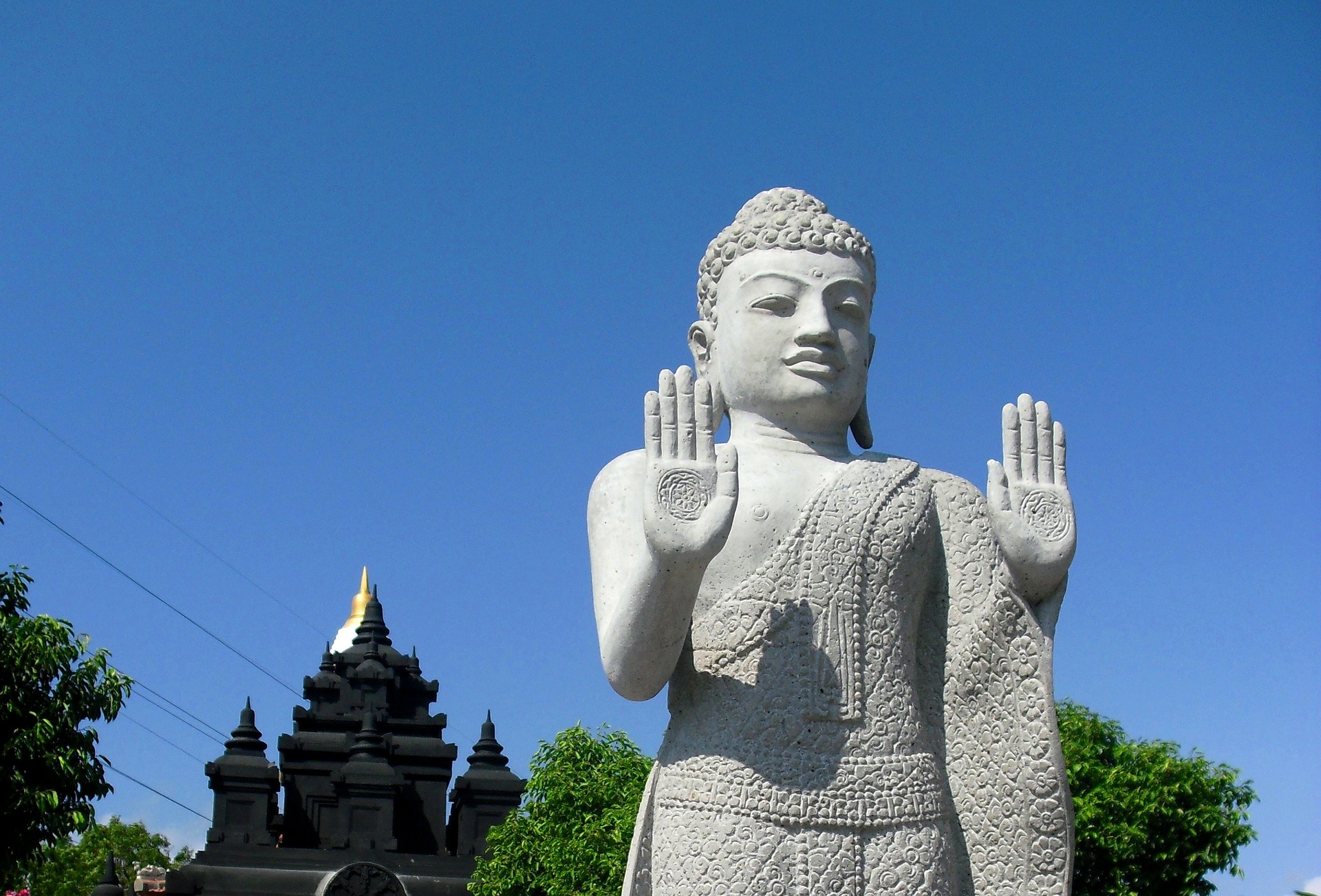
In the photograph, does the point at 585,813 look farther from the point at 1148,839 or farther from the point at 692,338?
the point at 692,338

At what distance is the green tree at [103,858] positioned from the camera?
40097mm

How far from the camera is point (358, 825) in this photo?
41.2 meters

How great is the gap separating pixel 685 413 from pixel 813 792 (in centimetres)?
138

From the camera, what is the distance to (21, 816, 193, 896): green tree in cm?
4010

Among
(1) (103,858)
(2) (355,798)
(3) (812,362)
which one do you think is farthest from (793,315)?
(1) (103,858)

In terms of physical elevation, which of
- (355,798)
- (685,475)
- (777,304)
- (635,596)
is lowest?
(635,596)

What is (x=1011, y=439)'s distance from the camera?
20.5 feet

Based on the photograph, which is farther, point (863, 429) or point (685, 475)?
point (863, 429)

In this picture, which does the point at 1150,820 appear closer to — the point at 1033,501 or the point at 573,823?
the point at 573,823

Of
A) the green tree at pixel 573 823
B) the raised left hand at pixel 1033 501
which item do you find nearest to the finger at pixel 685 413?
the raised left hand at pixel 1033 501

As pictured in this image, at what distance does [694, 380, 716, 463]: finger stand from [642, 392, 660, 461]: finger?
0.42ft

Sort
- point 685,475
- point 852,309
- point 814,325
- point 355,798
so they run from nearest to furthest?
point 685,475 < point 814,325 < point 852,309 < point 355,798

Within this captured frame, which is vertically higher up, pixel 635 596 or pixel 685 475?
pixel 685 475

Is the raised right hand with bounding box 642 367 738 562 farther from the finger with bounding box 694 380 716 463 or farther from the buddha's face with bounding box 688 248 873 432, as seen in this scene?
the buddha's face with bounding box 688 248 873 432
